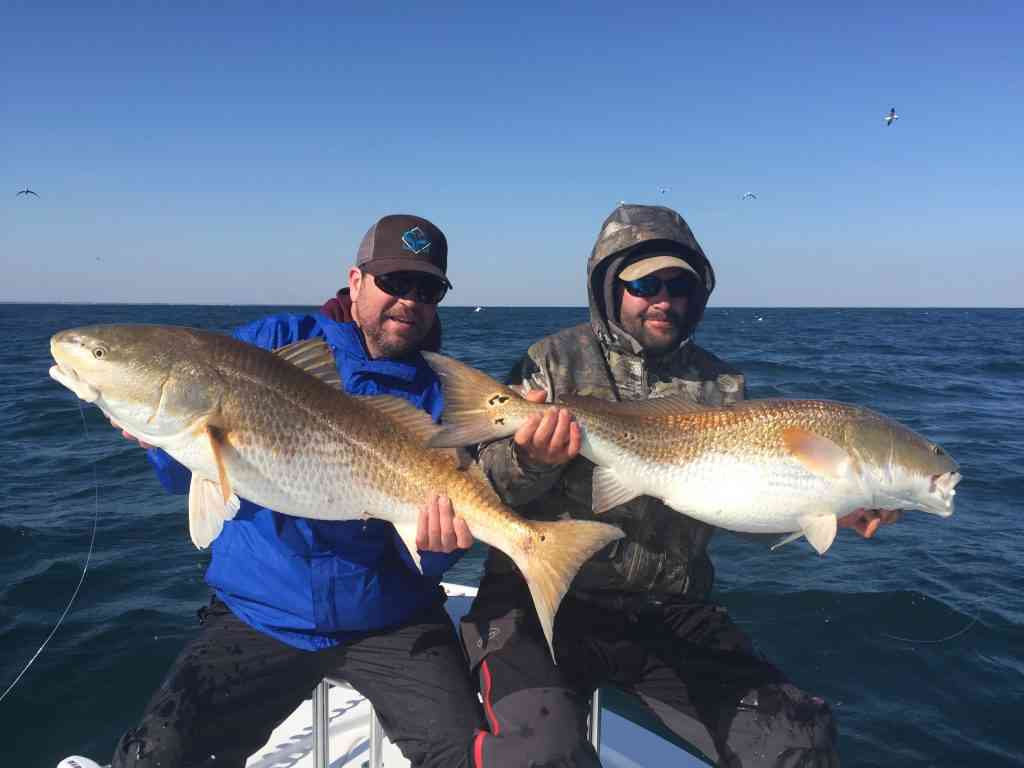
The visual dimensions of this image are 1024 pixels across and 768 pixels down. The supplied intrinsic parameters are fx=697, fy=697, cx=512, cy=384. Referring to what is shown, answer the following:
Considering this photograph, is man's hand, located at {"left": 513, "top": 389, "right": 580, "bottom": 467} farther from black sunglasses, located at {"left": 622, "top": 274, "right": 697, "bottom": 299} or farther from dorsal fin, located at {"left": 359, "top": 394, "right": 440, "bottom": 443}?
black sunglasses, located at {"left": 622, "top": 274, "right": 697, "bottom": 299}

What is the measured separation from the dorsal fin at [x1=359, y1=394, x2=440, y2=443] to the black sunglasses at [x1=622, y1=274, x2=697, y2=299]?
1680 millimetres

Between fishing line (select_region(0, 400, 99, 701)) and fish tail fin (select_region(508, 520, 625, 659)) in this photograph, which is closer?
fish tail fin (select_region(508, 520, 625, 659))

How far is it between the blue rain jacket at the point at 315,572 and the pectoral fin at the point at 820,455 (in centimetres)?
201

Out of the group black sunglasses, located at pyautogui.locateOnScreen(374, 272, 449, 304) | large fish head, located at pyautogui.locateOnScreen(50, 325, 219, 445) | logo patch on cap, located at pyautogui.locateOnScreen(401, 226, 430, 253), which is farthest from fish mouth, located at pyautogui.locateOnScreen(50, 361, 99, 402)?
logo patch on cap, located at pyautogui.locateOnScreen(401, 226, 430, 253)

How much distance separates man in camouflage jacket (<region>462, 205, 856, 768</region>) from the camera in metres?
3.55

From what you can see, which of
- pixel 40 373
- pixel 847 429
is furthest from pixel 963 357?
pixel 40 373

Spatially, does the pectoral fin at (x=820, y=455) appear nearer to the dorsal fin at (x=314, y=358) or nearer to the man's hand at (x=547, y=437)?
the man's hand at (x=547, y=437)

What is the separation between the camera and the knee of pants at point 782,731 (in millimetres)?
3506

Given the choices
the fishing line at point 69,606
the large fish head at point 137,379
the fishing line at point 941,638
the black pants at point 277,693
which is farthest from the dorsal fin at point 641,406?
the fishing line at point 69,606

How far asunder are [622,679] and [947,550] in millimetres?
7546

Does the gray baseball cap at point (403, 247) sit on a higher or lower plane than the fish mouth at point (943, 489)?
higher

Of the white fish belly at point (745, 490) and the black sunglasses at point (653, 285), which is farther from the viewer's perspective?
the black sunglasses at point (653, 285)

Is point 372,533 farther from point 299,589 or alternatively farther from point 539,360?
point 539,360

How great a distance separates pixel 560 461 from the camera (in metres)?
3.82
